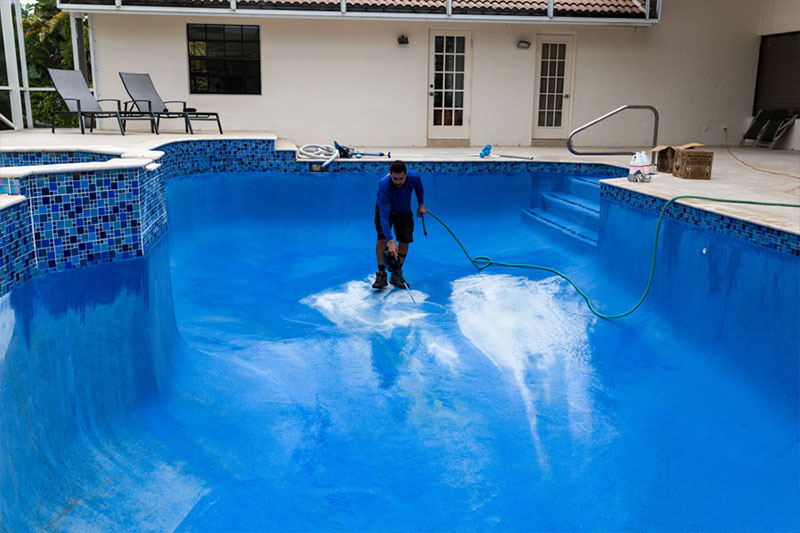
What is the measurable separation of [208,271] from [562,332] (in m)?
4.16

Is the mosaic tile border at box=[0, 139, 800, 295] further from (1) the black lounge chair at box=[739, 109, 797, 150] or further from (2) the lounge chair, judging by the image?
(2) the lounge chair

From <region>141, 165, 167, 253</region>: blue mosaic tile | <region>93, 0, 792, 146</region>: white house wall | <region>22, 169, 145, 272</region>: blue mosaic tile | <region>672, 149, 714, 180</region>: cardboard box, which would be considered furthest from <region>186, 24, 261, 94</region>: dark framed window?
<region>22, 169, 145, 272</region>: blue mosaic tile

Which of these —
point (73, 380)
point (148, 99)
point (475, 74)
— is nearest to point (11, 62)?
point (148, 99)

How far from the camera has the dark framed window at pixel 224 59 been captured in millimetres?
12695

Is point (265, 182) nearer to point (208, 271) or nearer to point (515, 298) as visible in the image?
point (208, 271)

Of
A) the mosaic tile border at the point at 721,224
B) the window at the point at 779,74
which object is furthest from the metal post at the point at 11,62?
the window at the point at 779,74

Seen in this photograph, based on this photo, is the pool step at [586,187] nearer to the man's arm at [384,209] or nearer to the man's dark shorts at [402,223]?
the man's dark shorts at [402,223]

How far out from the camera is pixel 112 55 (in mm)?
A: 12453

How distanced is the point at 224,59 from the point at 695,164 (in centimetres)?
902

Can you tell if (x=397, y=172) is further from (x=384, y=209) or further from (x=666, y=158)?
(x=666, y=158)

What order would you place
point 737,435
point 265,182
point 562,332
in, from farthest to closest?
point 265,182
point 562,332
point 737,435

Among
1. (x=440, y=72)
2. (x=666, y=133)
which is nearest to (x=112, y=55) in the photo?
(x=440, y=72)

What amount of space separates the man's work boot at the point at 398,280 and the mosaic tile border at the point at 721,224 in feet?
7.55

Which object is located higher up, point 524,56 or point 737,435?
point 524,56
